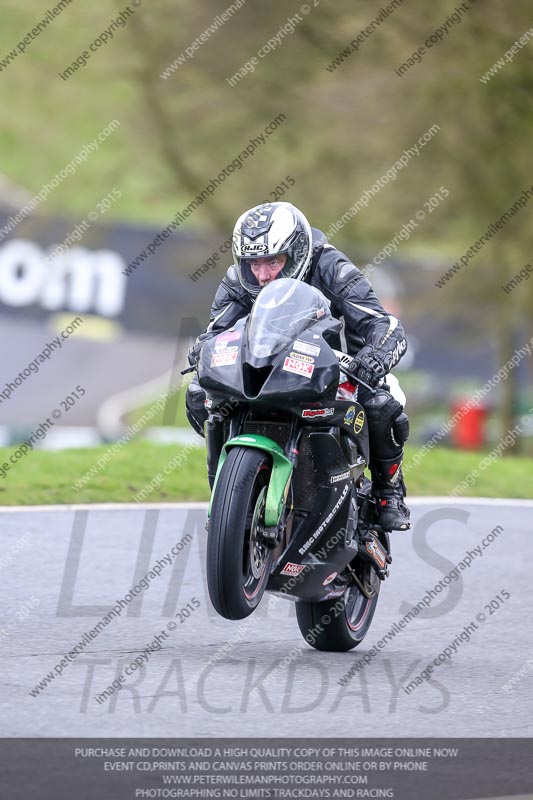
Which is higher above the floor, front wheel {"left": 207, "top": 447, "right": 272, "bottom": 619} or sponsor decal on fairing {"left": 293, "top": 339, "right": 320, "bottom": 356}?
sponsor decal on fairing {"left": 293, "top": 339, "right": 320, "bottom": 356}

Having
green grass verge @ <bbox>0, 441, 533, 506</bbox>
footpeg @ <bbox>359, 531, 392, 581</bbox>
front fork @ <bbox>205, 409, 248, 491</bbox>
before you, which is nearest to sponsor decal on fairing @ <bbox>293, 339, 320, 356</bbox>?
front fork @ <bbox>205, 409, 248, 491</bbox>

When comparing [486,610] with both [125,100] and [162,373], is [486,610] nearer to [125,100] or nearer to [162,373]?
[125,100]

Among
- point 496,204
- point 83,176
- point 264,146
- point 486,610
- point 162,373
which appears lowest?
point 162,373

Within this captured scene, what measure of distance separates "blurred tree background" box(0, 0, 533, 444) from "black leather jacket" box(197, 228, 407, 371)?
12.5 m

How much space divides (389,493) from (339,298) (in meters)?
0.99

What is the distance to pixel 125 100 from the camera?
2105 cm

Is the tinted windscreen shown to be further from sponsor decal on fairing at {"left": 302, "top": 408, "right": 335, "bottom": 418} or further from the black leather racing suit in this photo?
the black leather racing suit

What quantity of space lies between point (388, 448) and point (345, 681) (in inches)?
48.0

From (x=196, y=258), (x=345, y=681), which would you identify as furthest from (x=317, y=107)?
(x=345, y=681)

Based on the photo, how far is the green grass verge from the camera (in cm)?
1070

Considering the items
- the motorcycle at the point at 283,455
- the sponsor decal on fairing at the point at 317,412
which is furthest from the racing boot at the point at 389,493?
the sponsor decal on fairing at the point at 317,412

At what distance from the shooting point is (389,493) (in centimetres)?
652

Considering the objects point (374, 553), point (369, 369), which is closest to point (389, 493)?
point (374, 553)

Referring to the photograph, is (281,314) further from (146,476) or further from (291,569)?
(146,476)
